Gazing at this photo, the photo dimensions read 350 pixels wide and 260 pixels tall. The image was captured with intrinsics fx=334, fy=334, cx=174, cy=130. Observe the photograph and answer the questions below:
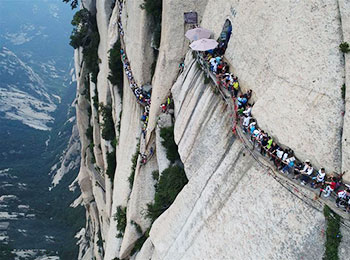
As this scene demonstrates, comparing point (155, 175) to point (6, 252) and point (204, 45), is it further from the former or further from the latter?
point (6, 252)

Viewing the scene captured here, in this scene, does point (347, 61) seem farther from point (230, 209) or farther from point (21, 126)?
point (21, 126)

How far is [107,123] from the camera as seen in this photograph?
144 feet

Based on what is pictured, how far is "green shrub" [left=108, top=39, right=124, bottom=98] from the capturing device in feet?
130

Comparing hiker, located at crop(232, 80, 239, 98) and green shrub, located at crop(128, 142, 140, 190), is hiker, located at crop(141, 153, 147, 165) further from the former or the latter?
hiker, located at crop(232, 80, 239, 98)

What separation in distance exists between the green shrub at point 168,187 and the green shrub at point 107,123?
17.5 metres

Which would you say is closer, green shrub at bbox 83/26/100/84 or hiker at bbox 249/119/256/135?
hiker at bbox 249/119/256/135

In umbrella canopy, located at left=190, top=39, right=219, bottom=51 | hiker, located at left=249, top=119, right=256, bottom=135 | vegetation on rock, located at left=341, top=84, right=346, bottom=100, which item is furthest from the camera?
umbrella canopy, located at left=190, top=39, right=219, bottom=51

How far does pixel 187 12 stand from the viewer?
27.6m

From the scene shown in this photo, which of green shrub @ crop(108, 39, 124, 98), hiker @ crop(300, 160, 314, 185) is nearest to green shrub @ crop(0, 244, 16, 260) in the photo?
green shrub @ crop(108, 39, 124, 98)

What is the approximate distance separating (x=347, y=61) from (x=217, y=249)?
38.1ft

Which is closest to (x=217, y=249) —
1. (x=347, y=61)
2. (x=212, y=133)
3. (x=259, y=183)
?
(x=259, y=183)

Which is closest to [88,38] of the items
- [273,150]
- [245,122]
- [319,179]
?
[245,122]

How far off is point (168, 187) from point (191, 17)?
14.0 meters

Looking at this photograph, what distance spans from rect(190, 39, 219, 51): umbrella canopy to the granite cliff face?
4.43 feet
